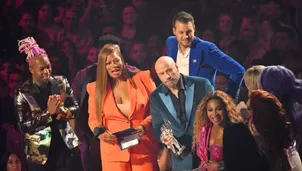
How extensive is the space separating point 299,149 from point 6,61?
2.37 m

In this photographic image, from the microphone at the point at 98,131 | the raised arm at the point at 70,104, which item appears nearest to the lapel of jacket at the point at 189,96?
the microphone at the point at 98,131

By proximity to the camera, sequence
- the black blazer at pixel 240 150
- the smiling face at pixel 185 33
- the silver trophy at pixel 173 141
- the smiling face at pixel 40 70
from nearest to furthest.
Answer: the black blazer at pixel 240 150, the silver trophy at pixel 173 141, the smiling face at pixel 185 33, the smiling face at pixel 40 70

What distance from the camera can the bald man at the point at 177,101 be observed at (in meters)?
3.96

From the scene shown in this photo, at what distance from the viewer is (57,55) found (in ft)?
13.8

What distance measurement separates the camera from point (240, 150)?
12.6ft

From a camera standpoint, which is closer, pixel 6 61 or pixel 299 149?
pixel 299 149

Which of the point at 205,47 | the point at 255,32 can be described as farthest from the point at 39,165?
the point at 255,32

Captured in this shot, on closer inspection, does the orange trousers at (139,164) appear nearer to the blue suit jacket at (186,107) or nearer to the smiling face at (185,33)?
the blue suit jacket at (186,107)

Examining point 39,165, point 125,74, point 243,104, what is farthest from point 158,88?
point 39,165

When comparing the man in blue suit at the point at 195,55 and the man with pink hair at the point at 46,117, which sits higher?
the man in blue suit at the point at 195,55

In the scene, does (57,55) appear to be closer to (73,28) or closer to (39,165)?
(73,28)

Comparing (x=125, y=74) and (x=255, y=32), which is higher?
(x=255, y=32)

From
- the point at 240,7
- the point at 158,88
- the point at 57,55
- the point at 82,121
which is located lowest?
the point at 82,121

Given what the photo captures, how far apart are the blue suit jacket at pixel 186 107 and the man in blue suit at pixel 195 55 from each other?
0.07 meters
